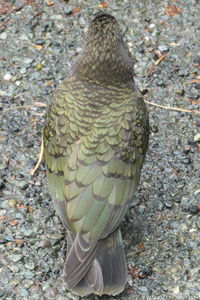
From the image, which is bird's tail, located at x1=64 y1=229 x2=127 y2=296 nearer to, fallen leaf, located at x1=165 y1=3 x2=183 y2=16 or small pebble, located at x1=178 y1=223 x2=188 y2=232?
small pebble, located at x1=178 y1=223 x2=188 y2=232

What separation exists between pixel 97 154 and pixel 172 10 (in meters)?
3.11

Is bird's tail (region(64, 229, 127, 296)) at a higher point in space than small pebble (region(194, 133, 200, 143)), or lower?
lower

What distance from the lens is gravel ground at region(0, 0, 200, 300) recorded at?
4902 millimetres

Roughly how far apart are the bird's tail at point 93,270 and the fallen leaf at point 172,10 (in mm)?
3429

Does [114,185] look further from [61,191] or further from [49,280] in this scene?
[49,280]

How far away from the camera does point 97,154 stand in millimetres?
4680

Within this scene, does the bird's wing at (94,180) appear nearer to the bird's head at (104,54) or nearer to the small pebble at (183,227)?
the bird's head at (104,54)

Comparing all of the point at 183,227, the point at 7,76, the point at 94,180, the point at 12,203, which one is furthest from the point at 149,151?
the point at 7,76

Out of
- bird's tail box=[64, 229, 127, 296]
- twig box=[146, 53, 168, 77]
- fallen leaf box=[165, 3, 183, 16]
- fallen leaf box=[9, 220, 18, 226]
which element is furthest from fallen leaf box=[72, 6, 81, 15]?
bird's tail box=[64, 229, 127, 296]

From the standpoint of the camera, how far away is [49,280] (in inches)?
190

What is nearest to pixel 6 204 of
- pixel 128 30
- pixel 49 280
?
pixel 49 280

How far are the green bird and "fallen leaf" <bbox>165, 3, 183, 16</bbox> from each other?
2219 millimetres

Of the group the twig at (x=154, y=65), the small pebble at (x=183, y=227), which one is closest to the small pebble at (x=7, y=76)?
the twig at (x=154, y=65)

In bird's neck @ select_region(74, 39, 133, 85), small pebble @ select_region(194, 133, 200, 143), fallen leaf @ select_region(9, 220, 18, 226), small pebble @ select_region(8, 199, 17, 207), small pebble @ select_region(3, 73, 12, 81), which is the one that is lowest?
fallen leaf @ select_region(9, 220, 18, 226)
